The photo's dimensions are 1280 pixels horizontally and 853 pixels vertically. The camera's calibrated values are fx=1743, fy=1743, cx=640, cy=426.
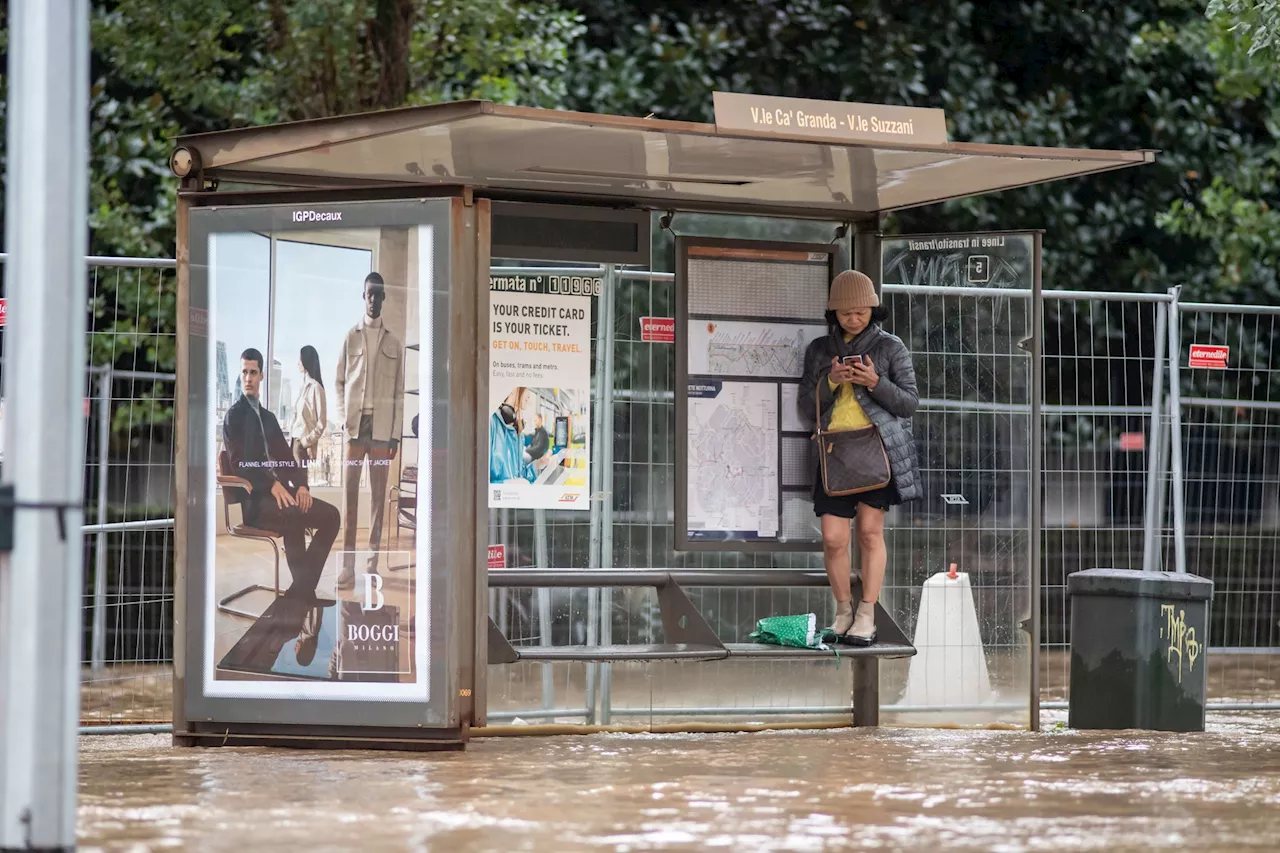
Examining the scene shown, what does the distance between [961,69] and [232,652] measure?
1048cm

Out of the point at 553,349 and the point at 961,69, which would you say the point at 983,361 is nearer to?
the point at 553,349

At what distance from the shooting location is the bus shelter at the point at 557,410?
6.91 metres

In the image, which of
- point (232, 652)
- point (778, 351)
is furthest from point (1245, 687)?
point (232, 652)

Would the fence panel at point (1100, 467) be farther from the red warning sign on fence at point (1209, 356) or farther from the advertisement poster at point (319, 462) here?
the advertisement poster at point (319, 462)

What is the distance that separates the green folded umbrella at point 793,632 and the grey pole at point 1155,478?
225 cm

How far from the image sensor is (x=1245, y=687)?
10.4m

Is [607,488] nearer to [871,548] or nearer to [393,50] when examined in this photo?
[871,548]

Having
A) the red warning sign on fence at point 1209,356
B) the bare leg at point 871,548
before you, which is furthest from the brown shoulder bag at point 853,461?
the red warning sign on fence at point 1209,356

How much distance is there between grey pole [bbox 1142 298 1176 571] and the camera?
376 inches

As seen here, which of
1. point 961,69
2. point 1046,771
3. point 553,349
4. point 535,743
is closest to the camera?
point 1046,771

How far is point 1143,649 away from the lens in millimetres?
8414

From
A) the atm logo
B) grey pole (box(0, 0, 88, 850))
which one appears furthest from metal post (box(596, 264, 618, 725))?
grey pole (box(0, 0, 88, 850))

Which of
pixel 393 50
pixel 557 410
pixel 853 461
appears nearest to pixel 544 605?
pixel 557 410

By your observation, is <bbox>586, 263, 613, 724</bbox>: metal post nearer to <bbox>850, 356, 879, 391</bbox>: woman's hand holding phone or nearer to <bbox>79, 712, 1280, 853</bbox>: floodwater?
<bbox>79, 712, 1280, 853</bbox>: floodwater
